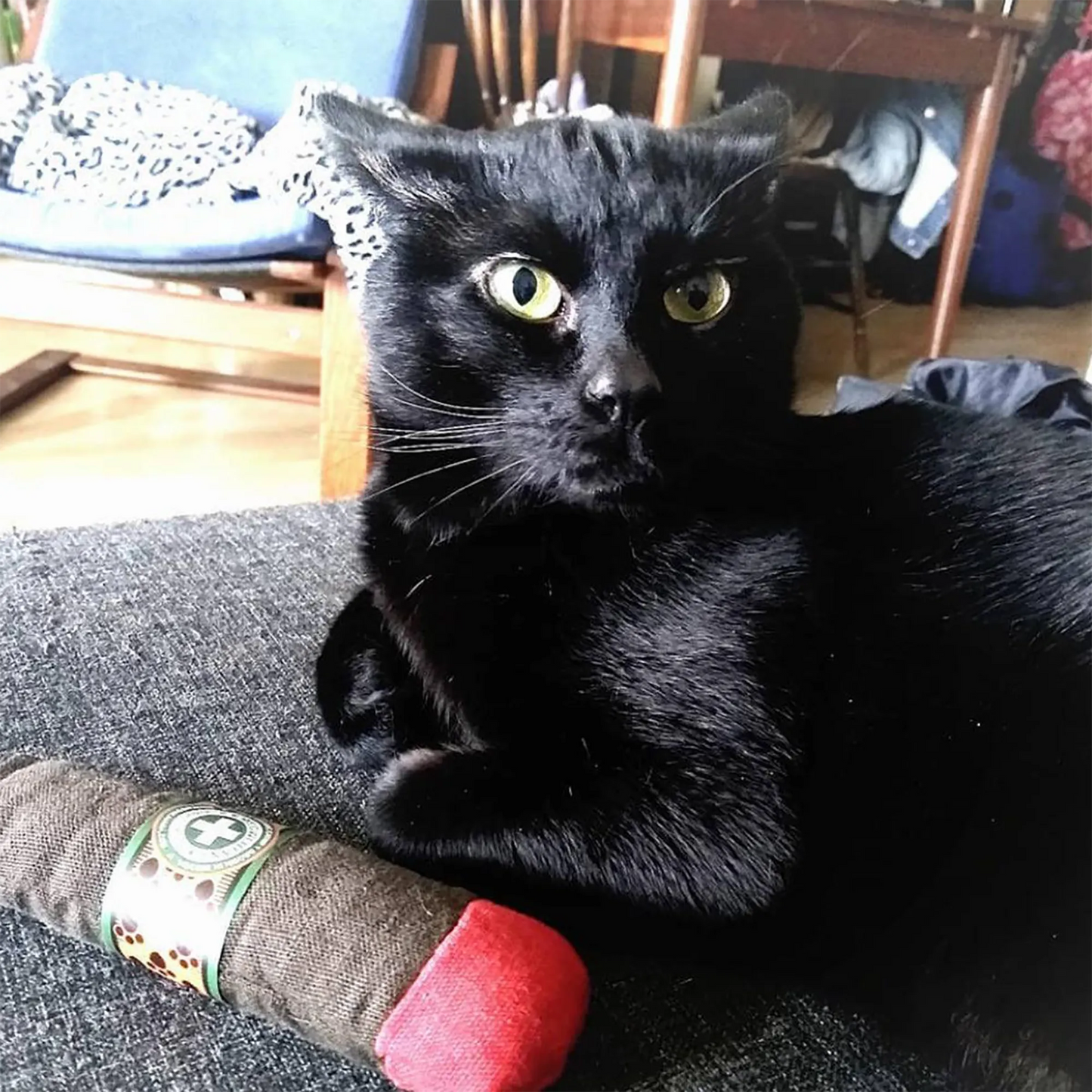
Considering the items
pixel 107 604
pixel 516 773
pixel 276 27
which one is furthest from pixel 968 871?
pixel 276 27

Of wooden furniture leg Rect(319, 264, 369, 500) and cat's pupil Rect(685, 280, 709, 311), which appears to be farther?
wooden furniture leg Rect(319, 264, 369, 500)

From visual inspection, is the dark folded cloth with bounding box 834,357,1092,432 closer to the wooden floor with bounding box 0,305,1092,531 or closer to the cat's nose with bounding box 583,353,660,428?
the wooden floor with bounding box 0,305,1092,531

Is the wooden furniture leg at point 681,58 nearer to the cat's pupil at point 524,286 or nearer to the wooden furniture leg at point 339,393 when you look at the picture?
the wooden furniture leg at point 339,393

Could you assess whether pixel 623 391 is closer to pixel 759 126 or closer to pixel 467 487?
pixel 467 487

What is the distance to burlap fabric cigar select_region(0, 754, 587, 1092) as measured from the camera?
49 cm

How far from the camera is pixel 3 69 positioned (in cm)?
185

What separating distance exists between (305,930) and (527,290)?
1.20 ft

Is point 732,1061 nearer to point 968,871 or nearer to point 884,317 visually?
point 968,871

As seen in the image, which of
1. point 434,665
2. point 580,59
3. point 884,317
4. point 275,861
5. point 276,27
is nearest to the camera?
point 275,861

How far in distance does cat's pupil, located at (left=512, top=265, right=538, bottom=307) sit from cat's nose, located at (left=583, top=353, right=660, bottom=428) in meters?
0.07

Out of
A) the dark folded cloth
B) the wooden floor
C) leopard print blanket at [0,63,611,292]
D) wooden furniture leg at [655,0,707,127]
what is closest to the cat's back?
the dark folded cloth

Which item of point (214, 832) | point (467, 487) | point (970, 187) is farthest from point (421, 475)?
point (970, 187)

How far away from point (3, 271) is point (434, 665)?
130cm

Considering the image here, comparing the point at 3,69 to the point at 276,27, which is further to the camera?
the point at 276,27
